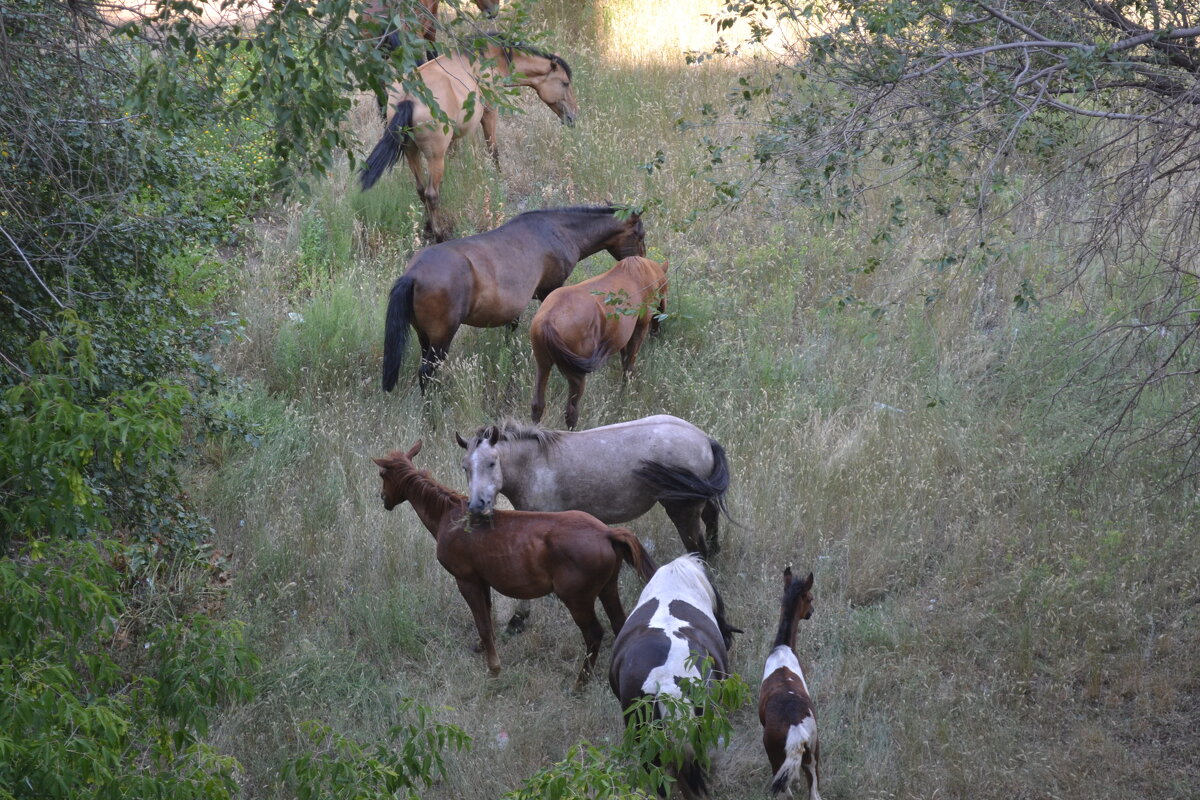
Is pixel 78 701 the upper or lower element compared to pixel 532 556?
upper

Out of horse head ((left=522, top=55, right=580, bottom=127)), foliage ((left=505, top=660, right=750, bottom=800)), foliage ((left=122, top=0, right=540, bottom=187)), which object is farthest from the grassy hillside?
foliage ((left=122, top=0, right=540, bottom=187))

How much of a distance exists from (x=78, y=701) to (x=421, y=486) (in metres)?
2.96

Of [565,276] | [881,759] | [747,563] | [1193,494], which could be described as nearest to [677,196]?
[565,276]

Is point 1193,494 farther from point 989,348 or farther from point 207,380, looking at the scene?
point 207,380

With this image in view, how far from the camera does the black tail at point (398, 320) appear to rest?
838 centimetres

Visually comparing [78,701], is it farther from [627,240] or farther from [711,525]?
[627,240]

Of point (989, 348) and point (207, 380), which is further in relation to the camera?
point (989, 348)

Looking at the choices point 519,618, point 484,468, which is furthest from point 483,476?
point 519,618

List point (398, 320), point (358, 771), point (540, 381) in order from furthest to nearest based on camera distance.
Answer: point (398, 320) → point (540, 381) → point (358, 771)

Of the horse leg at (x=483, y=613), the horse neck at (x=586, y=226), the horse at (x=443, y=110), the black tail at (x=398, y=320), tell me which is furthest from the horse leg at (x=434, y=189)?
the horse leg at (x=483, y=613)

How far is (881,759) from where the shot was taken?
5.36m

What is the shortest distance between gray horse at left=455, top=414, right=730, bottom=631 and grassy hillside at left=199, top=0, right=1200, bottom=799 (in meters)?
0.67

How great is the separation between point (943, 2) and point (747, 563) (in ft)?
12.1

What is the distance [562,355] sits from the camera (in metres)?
7.73
